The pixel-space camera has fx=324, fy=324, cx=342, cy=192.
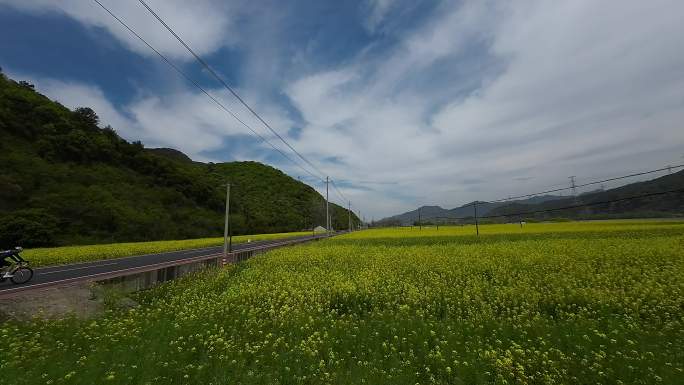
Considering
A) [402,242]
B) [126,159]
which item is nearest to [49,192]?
[126,159]

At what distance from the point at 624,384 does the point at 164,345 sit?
9094 mm

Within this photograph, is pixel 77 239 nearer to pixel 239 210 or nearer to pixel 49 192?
pixel 49 192

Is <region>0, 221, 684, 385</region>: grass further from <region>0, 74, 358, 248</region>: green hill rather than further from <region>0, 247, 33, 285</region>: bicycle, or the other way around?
<region>0, 74, 358, 248</region>: green hill

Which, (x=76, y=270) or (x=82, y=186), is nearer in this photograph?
(x=76, y=270)

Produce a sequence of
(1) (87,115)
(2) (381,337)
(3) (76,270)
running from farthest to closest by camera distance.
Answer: (1) (87,115) < (3) (76,270) < (2) (381,337)

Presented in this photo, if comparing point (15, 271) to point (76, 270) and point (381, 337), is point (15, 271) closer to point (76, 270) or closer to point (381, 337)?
point (76, 270)

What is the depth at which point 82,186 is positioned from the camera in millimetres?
47438

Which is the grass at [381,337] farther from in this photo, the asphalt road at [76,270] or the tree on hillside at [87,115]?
the tree on hillside at [87,115]

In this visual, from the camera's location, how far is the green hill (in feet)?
124

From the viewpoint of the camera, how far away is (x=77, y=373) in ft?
19.9

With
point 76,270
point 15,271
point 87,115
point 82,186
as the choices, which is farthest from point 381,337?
point 87,115

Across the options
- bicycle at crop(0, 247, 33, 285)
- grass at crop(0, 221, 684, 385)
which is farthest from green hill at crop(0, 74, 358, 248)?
grass at crop(0, 221, 684, 385)

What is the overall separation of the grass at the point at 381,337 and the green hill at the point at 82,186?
72.9 ft

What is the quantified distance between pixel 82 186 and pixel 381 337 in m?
55.5
